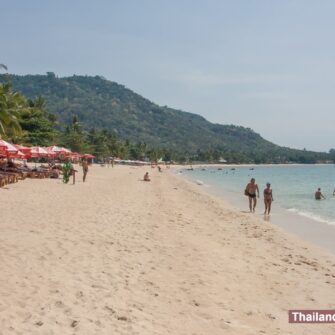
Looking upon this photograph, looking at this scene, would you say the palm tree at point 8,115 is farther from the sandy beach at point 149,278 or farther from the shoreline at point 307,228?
the shoreline at point 307,228

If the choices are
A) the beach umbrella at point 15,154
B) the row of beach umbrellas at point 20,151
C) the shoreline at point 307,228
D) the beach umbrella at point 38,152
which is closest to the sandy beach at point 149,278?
the shoreline at point 307,228

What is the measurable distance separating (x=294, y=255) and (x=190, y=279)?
3753 mm

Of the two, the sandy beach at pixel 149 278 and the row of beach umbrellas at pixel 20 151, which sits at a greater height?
the row of beach umbrellas at pixel 20 151

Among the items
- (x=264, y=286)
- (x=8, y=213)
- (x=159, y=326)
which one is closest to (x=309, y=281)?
(x=264, y=286)

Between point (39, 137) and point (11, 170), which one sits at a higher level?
point (39, 137)

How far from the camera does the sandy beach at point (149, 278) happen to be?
15.9 feet

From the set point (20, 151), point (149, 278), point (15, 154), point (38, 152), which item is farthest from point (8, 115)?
point (149, 278)

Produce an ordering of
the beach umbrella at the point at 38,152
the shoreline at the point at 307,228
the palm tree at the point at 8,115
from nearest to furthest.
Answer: the shoreline at the point at 307,228 < the palm tree at the point at 8,115 < the beach umbrella at the point at 38,152

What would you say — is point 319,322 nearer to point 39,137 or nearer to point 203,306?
point 203,306

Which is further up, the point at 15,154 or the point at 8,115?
the point at 8,115

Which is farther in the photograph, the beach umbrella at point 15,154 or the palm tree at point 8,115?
the palm tree at point 8,115

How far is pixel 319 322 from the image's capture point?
Answer: 17.7 feet

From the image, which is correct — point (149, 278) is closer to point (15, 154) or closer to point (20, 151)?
point (15, 154)

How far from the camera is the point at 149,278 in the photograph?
21.5 ft
